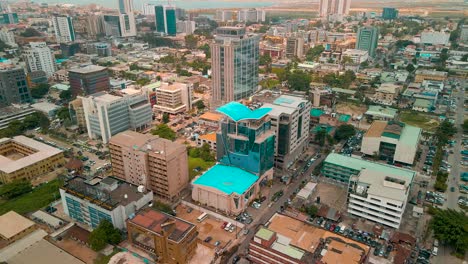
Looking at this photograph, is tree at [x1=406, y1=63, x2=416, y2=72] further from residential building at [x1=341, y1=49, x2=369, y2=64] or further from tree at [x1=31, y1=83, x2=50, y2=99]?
tree at [x1=31, y1=83, x2=50, y2=99]

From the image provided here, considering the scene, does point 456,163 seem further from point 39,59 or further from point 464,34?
point 464,34

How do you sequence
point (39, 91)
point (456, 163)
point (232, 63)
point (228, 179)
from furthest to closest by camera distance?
1. point (39, 91)
2. point (232, 63)
3. point (456, 163)
4. point (228, 179)

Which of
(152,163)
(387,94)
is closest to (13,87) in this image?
(152,163)

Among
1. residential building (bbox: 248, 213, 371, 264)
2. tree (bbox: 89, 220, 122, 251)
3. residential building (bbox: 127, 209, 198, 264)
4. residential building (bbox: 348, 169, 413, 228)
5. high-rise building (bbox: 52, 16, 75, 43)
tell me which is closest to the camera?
residential building (bbox: 248, 213, 371, 264)

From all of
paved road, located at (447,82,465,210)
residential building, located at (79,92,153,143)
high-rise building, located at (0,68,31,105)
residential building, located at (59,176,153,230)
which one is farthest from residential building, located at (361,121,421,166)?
high-rise building, located at (0,68,31,105)

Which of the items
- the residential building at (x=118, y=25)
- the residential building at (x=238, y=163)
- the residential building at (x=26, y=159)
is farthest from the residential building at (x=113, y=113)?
the residential building at (x=118, y=25)

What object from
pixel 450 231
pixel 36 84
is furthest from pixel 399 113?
pixel 36 84
